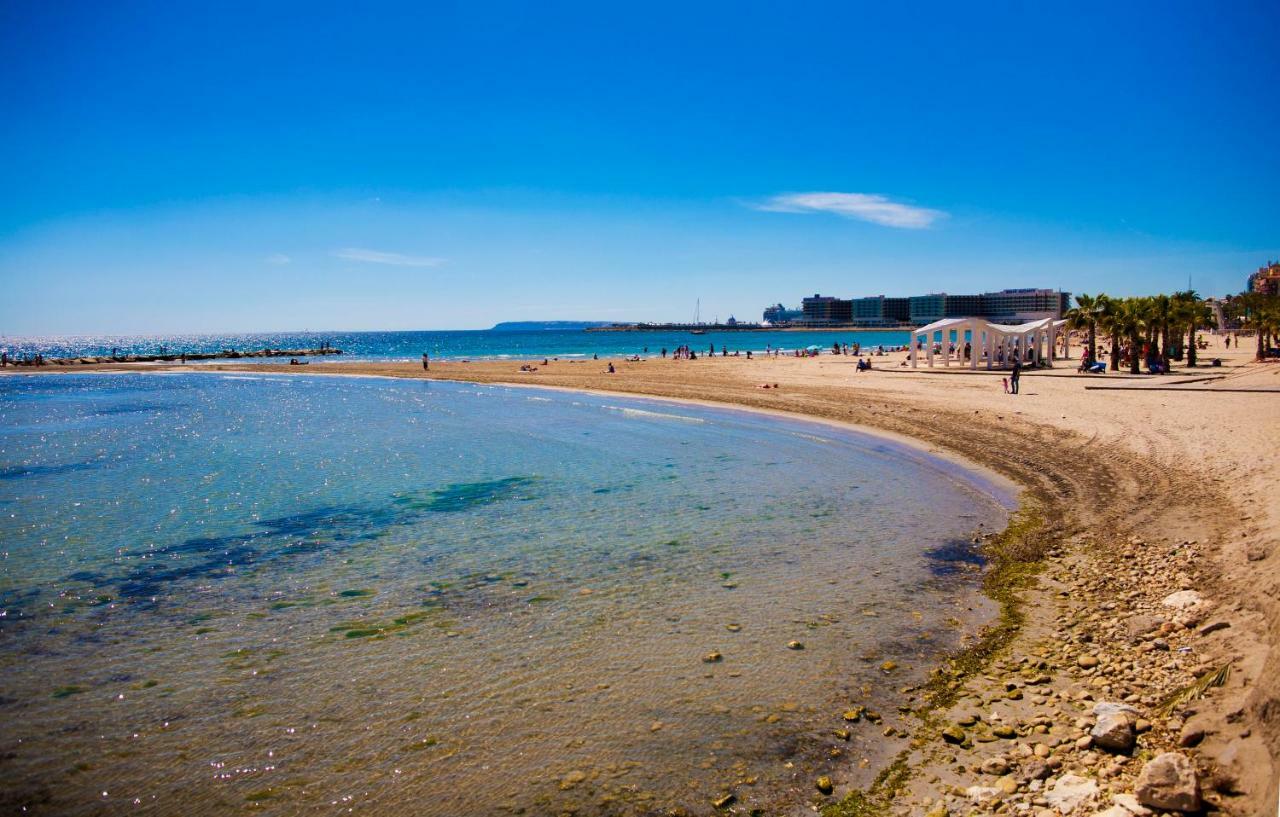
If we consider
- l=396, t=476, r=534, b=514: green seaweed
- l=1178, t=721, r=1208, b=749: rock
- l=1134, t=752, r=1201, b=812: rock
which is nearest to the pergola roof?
l=396, t=476, r=534, b=514: green seaweed

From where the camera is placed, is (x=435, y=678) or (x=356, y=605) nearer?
(x=435, y=678)

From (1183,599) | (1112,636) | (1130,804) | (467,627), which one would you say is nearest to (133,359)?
(467,627)

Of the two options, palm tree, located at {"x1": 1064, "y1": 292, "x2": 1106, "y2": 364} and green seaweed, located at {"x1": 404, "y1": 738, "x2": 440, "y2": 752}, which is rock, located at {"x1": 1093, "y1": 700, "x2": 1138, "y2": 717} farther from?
palm tree, located at {"x1": 1064, "y1": 292, "x2": 1106, "y2": 364}

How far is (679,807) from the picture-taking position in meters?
5.63

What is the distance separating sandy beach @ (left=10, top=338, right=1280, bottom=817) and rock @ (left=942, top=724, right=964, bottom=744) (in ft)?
0.05

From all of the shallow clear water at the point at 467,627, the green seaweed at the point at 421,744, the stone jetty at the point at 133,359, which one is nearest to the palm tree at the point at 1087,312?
the shallow clear water at the point at 467,627

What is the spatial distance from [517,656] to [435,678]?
3.35ft

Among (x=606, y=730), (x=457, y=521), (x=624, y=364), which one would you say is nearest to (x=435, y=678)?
(x=606, y=730)

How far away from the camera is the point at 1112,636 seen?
788cm

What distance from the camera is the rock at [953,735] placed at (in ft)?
20.4

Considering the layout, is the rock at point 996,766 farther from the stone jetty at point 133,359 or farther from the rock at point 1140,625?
the stone jetty at point 133,359

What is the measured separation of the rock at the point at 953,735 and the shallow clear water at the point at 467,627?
608mm

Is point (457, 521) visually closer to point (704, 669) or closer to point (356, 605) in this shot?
point (356, 605)

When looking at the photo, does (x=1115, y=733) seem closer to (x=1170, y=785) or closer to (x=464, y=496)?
(x=1170, y=785)
